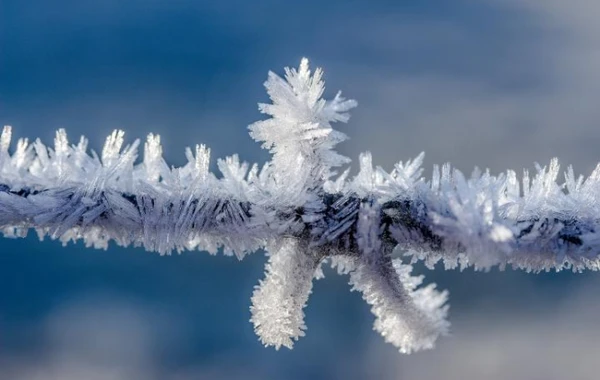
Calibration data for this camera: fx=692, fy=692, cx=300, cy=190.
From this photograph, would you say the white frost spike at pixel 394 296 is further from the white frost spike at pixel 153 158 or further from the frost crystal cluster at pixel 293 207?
the white frost spike at pixel 153 158

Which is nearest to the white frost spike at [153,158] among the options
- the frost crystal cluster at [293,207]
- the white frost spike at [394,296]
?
the frost crystal cluster at [293,207]

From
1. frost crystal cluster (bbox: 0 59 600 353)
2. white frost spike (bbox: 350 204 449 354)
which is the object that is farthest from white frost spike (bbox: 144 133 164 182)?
white frost spike (bbox: 350 204 449 354)

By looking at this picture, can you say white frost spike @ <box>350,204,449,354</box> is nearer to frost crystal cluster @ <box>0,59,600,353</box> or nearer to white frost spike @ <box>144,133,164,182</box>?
frost crystal cluster @ <box>0,59,600,353</box>

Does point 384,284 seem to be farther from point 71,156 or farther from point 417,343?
point 71,156

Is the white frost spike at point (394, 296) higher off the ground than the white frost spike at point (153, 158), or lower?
lower

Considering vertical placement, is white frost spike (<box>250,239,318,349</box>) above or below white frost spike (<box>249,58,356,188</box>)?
below

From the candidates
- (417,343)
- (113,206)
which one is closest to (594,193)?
(417,343)
